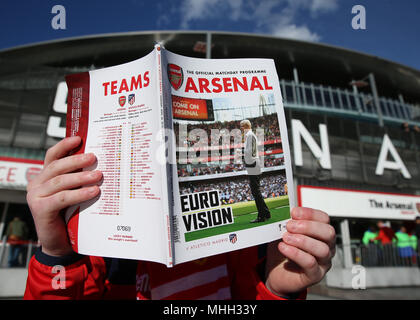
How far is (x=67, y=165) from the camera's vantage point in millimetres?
1116

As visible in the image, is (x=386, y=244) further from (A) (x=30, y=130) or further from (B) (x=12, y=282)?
(A) (x=30, y=130)

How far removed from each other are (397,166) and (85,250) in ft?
53.2

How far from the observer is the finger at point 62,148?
116 centimetres

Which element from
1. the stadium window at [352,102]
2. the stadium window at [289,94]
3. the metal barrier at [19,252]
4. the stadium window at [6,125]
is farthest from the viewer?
the stadium window at [352,102]

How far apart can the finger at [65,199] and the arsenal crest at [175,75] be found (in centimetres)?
63

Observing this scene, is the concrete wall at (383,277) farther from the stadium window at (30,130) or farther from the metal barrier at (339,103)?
the stadium window at (30,130)

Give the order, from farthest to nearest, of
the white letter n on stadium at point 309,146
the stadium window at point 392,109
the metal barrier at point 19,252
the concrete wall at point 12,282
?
the stadium window at point 392,109 < the white letter n on stadium at point 309,146 < the metal barrier at point 19,252 < the concrete wall at point 12,282

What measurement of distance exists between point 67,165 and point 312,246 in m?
1.17

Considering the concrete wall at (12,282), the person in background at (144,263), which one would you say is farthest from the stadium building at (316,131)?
the person in background at (144,263)

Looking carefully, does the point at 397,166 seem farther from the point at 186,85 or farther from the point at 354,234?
the point at 186,85

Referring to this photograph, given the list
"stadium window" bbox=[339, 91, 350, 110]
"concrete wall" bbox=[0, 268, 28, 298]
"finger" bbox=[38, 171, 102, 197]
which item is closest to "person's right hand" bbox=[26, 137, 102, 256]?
"finger" bbox=[38, 171, 102, 197]

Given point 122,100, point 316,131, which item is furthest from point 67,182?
point 316,131
